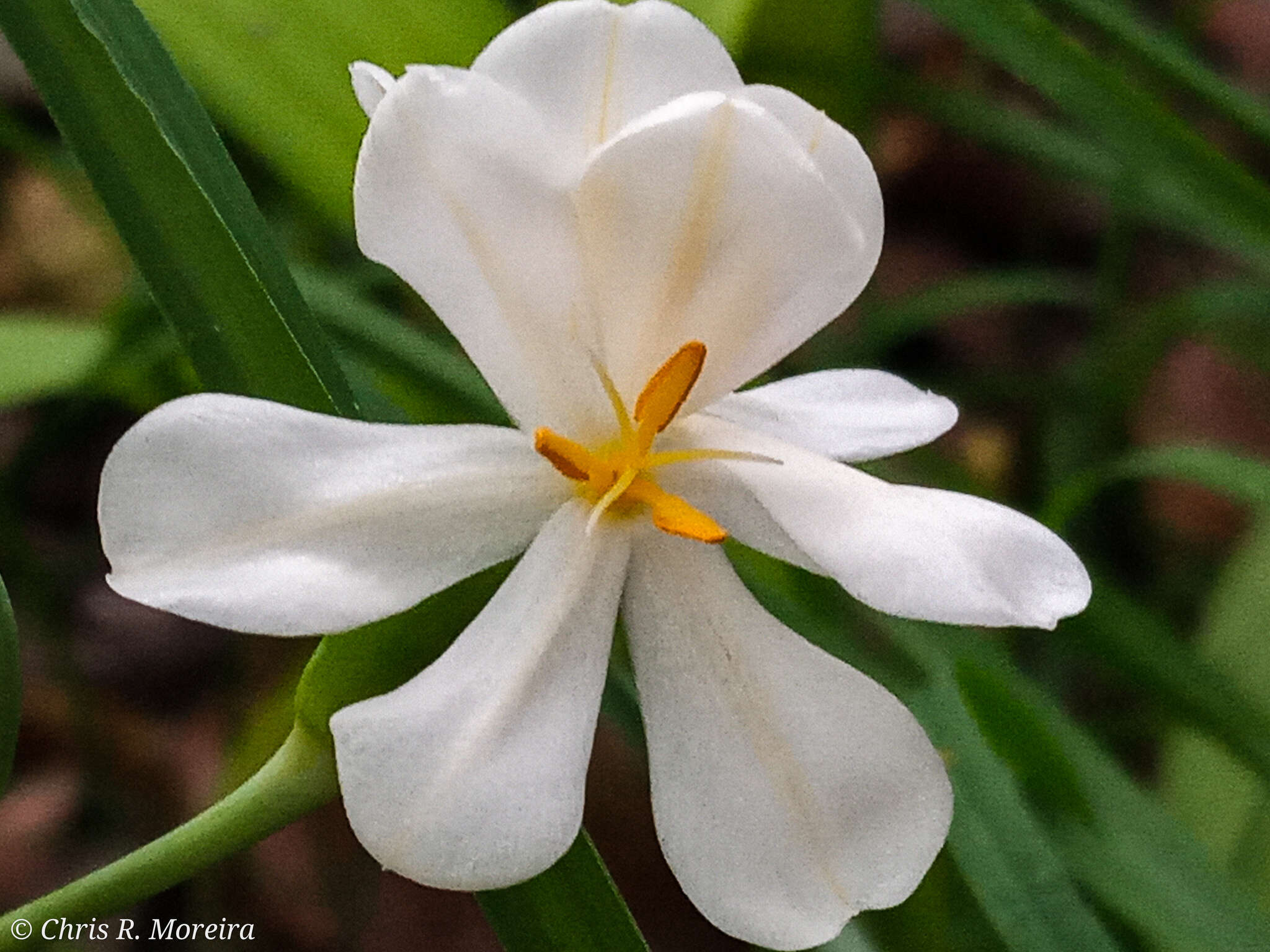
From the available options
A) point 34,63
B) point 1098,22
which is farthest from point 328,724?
point 1098,22

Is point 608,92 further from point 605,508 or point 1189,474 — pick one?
point 1189,474

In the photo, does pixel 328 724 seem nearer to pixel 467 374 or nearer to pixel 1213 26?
pixel 467 374

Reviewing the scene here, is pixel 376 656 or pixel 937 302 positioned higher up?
pixel 376 656

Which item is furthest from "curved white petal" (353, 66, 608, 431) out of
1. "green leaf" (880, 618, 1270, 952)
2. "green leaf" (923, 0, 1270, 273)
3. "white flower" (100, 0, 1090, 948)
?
"green leaf" (923, 0, 1270, 273)

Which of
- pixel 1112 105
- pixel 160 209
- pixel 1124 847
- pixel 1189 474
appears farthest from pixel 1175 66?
pixel 160 209

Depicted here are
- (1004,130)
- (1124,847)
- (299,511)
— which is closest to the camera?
(299,511)
